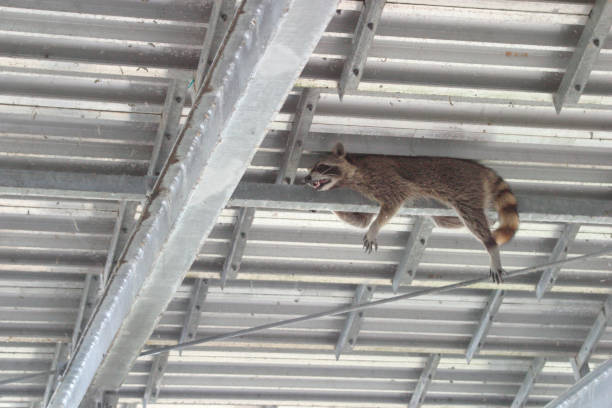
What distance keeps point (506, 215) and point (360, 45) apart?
1.82 meters

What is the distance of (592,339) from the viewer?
9273mm

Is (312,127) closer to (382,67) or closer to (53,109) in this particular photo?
(382,67)

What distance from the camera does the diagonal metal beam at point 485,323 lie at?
8.95 m

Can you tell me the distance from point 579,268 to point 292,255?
2.73 metres

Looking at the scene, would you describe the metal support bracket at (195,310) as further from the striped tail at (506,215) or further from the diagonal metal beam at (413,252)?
the striped tail at (506,215)

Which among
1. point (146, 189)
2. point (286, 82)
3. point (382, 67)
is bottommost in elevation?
point (286, 82)

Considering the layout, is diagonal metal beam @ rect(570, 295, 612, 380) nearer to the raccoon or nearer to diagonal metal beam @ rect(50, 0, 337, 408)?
the raccoon

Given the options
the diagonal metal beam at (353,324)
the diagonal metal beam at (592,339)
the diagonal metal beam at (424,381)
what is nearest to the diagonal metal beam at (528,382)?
the diagonal metal beam at (592,339)

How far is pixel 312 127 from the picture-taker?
22.7 feet

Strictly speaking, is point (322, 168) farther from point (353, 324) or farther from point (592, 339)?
point (592, 339)

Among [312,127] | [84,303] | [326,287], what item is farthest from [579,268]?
[84,303]

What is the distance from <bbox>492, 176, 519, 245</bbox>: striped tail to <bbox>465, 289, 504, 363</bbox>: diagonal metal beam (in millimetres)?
A: 2108

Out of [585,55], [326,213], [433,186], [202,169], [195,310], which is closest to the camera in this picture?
→ [202,169]

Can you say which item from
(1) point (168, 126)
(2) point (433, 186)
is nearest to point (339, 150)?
(2) point (433, 186)
